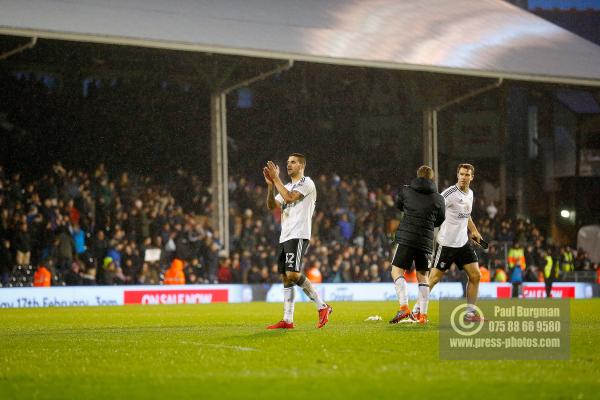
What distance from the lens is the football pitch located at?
7781 millimetres

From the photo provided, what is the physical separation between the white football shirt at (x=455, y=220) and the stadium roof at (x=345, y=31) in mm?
14298

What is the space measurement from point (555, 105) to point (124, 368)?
43.0m

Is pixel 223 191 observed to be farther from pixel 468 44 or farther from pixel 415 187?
pixel 415 187

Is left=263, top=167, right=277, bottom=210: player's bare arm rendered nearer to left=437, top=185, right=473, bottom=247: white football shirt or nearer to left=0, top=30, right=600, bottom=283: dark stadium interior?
left=437, top=185, right=473, bottom=247: white football shirt

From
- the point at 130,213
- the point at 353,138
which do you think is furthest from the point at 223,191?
the point at 353,138

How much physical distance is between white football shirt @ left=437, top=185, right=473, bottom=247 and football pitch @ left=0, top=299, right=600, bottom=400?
5.12 ft

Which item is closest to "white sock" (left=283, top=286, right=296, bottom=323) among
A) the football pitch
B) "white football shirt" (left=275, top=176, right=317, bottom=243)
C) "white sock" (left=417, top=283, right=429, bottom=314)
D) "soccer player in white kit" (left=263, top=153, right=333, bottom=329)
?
"soccer player in white kit" (left=263, top=153, right=333, bottom=329)

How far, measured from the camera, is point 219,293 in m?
31.6

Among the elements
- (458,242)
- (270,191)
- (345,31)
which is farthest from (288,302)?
(345,31)

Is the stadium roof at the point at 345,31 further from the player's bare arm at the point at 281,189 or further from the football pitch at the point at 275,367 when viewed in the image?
the football pitch at the point at 275,367

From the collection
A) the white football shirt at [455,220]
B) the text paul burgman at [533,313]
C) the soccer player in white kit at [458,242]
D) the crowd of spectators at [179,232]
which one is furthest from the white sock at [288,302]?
the crowd of spectators at [179,232]

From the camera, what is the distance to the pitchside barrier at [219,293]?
27.7 metres

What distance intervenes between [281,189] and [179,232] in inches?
732

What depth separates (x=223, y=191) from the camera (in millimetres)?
33250
